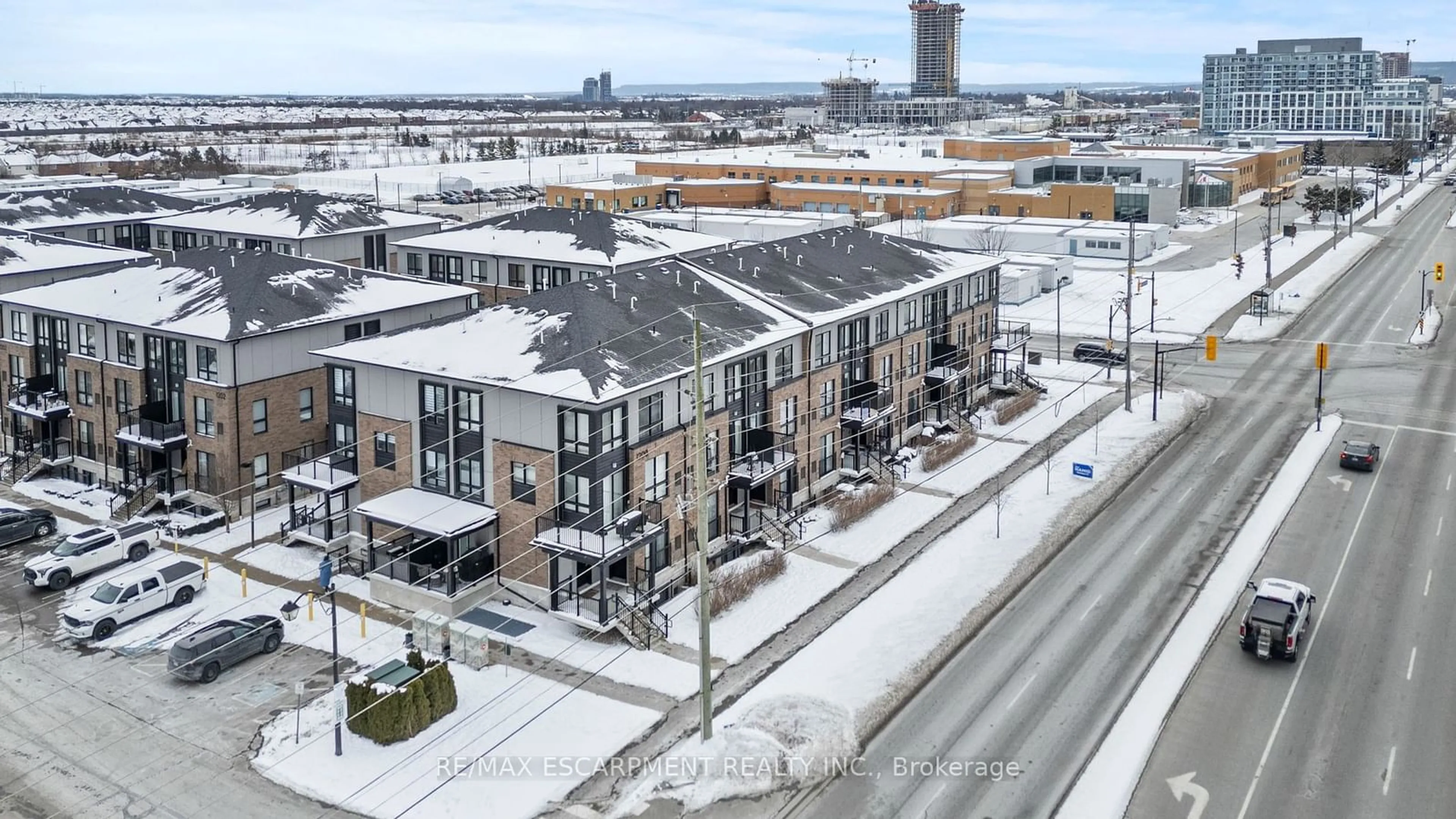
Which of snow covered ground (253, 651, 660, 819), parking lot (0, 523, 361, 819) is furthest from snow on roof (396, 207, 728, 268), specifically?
snow covered ground (253, 651, 660, 819)

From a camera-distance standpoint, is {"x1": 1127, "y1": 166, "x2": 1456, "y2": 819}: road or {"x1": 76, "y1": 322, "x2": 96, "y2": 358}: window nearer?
{"x1": 1127, "y1": 166, "x2": 1456, "y2": 819}: road

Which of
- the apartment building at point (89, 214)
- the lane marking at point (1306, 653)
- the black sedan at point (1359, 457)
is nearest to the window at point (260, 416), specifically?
the lane marking at point (1306, 653)

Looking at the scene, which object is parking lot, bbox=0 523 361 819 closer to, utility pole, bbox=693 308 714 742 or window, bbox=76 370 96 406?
utility pole, bbox=693 308 714 742

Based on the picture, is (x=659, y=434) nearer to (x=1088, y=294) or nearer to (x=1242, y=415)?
(x=1242, y=415)

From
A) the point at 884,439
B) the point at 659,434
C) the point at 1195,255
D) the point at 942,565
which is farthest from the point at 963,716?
the point at 1195,255

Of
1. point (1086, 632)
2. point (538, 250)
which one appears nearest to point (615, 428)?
point (1086, 632)

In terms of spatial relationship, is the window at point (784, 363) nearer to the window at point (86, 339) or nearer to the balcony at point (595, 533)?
the balcony at point (595, 533)
